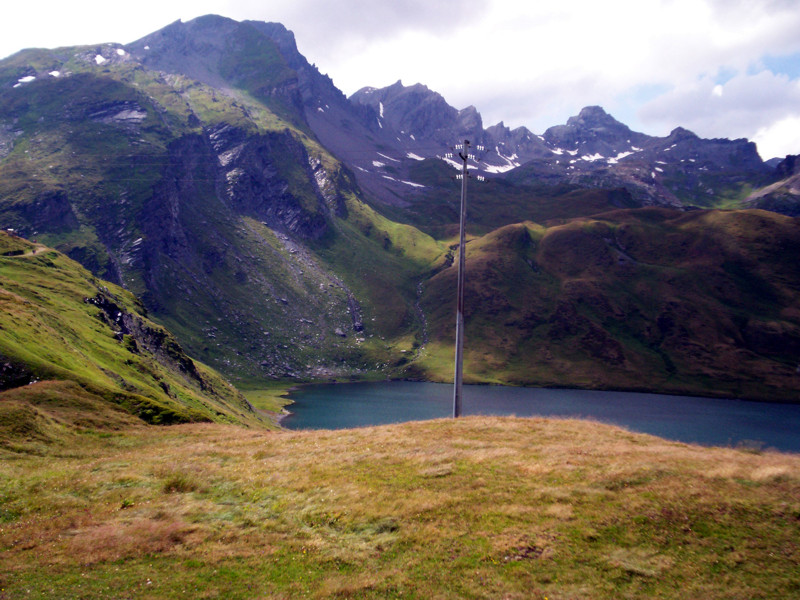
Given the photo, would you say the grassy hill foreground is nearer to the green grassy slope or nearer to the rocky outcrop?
the green grassy slope

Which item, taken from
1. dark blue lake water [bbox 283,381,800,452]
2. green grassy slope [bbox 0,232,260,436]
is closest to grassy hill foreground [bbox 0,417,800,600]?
green grassy slope [bbox 0,232,260,436]

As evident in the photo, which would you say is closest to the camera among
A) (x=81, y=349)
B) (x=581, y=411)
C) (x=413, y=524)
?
(x=413, y=524)

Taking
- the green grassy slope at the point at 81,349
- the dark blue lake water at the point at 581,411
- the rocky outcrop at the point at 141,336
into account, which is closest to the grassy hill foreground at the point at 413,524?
the green grassy slope at the point at 81,349

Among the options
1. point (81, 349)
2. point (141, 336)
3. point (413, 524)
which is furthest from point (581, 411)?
point (413, 524)

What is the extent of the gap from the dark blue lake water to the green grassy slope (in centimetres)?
3587

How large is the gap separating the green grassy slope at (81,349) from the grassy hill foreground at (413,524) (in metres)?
13.9

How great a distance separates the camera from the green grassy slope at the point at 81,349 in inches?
1570

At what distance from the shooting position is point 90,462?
2800cm

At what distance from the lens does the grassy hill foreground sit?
15047mm

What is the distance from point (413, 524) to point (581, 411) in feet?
480

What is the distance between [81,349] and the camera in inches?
2357

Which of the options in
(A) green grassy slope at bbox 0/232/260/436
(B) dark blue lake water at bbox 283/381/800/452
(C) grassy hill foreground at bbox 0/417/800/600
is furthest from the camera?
(B) dark blue lake water at bbox 283/381/800/452

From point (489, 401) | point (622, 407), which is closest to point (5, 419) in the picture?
point (489, 401)

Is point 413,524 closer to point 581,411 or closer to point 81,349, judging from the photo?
point 81,349
